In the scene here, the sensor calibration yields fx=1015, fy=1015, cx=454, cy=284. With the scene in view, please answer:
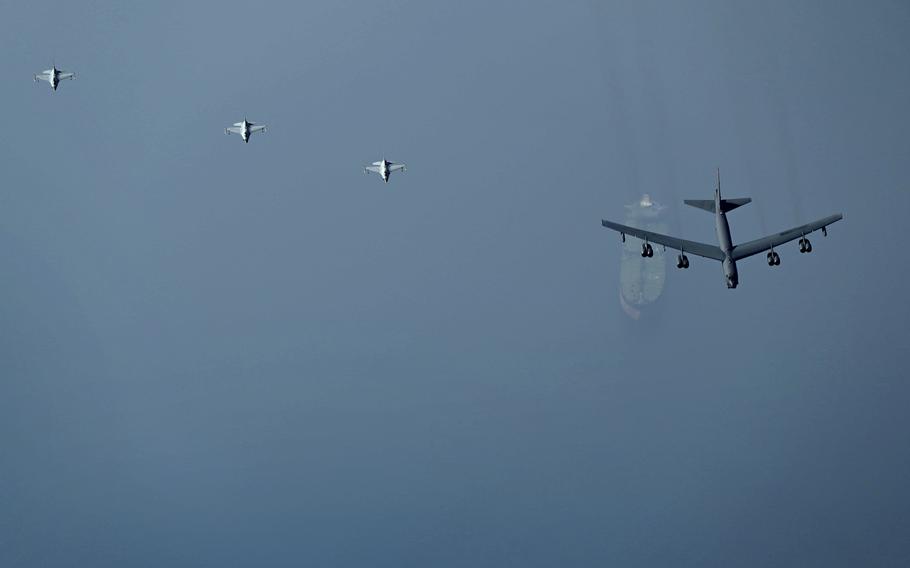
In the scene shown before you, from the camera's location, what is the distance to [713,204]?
120 m

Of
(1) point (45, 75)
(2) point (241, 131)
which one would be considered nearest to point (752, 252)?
(2) point (241, 131)

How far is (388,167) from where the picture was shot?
13812cm

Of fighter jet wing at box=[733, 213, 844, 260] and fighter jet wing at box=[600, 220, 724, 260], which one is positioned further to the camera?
fighter jet wing at box=[600, 220, 724, 260]

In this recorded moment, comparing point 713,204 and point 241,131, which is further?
point 241,131

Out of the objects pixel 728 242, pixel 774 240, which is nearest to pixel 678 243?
pixel 728 242

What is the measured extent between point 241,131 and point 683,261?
63.9 meters

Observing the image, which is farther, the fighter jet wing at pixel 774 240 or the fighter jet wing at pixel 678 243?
the fighter jet wing at pixel 678 243

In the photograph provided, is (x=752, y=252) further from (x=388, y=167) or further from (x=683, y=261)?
(x=388, y=167)

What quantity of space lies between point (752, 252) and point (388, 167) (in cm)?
4980

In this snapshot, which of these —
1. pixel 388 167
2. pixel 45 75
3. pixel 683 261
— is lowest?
pixel 683 261

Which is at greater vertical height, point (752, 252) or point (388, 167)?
point (388, 167)

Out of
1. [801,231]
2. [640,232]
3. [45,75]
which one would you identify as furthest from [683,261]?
[45,75]

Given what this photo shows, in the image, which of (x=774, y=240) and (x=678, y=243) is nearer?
(x=774, y=240)

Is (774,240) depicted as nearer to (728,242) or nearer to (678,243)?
(728,242)
